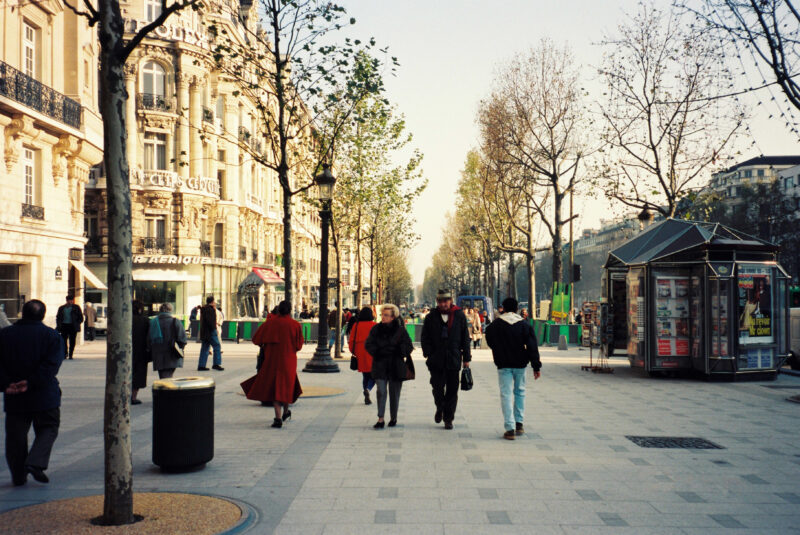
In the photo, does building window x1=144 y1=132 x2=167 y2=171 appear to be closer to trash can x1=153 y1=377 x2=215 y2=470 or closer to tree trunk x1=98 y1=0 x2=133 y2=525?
trash can x1=153 y1=377 x2=215 y2=470

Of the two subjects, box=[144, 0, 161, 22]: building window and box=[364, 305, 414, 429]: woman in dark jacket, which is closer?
box=[364, 305, 414, 429]: woman in dark jacket

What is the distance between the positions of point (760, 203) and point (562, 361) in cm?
4563

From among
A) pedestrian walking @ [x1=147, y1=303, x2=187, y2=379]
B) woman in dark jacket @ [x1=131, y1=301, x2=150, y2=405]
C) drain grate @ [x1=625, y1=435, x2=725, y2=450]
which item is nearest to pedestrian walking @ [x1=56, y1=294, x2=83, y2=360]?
woman in dark jacket @ [x1=131, y1=301, x2=150, y2=405]

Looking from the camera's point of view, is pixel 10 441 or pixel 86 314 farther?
pixel 86 314

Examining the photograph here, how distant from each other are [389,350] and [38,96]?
15783mm

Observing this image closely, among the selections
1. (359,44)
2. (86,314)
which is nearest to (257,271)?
(86,314)

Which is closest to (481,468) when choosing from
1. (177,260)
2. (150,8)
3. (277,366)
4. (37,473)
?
(277,366)

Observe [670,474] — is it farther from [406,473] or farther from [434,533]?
[434,533]

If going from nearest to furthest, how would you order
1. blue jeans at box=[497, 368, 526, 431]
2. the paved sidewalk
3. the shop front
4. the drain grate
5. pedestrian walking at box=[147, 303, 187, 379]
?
the paved sidewalk < the drain grate < blue jeans at box=[497, 368, 526, 431] < pedestrian walking at box=[147, 303, 187, 379] < the shop front

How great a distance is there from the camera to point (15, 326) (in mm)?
7035

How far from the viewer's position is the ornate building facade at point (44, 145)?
19875 mm

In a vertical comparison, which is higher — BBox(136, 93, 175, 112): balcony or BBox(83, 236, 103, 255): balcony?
BBox(136, 93, 175, 112): balcony

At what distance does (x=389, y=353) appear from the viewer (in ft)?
33.0

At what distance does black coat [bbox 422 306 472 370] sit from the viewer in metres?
9.86
